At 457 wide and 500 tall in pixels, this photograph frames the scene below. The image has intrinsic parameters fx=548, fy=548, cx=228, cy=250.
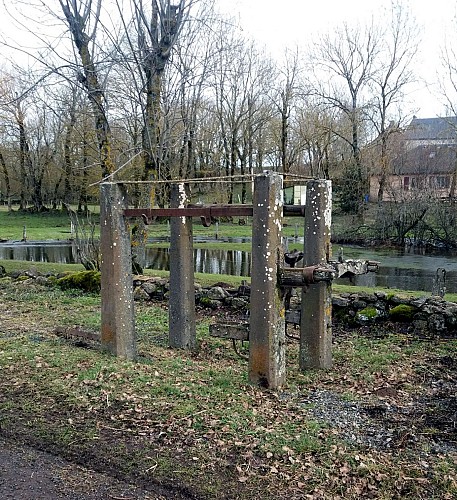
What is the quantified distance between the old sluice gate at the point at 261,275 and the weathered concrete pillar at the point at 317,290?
12mm

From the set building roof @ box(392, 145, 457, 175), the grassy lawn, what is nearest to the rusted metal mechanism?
the grassy lawn

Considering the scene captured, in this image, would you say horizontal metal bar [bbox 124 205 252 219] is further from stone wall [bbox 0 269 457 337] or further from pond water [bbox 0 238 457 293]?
pond water [bbox 0 238 457 293]

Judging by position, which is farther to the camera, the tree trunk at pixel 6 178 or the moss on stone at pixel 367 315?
the tree trunk at pixel 6 178

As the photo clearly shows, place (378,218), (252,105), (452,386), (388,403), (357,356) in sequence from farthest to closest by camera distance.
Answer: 1. (252,105)
2. (378,218)
3. (357,356)
4. (452,386)
5. (388,403)

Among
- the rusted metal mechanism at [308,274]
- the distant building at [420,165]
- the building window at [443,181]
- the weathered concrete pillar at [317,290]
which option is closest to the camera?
the rusted metal mechanism at [308,274]

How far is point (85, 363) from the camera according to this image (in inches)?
245

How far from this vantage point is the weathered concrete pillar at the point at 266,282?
570 centimetres

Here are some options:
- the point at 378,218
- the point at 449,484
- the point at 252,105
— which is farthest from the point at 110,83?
the point at 252,105

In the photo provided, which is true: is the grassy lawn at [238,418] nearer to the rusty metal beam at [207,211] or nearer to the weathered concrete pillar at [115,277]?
the weathered concrete pillar at [115,277]

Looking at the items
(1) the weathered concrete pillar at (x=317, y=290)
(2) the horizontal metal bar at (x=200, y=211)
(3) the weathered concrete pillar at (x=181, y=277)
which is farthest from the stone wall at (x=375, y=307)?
(2) the horizontal metal bar at (x=200, y=211)

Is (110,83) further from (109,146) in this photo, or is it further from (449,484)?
(449,484)

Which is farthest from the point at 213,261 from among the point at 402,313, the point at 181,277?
the point at 181,277

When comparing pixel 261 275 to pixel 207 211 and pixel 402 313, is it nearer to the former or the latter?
pixel 207 211

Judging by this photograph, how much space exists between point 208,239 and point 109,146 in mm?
16547
